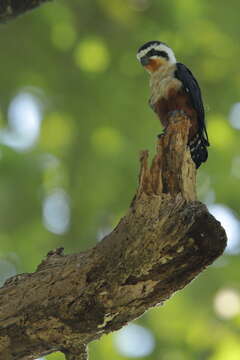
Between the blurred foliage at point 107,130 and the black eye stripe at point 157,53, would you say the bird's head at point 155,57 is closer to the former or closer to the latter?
the black eye stripe at point 157,53

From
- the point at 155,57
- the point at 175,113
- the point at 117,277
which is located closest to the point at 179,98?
the point at 175,113

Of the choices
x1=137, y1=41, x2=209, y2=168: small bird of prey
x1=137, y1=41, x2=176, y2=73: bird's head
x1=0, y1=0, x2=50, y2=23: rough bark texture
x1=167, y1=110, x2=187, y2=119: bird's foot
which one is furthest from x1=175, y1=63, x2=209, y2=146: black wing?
x1=0, y1=0, x2=50, y2=23: rough bark texture

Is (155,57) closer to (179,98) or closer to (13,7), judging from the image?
(179,98)

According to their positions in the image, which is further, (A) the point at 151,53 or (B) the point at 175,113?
(A) the point at 151,53

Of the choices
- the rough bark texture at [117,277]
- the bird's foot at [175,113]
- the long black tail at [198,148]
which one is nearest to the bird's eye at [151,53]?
the bird's foot at [175,113]

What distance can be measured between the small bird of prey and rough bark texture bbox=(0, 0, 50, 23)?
4.75ft

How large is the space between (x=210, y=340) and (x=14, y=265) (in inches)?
93.9

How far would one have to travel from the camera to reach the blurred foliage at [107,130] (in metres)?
10.4

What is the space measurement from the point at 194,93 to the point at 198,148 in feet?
2.05

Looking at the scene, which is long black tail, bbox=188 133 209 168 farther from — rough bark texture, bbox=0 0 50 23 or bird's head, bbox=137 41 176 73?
rough bark texture, bbox=0 0 50 23

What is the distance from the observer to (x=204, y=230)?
5.02 m

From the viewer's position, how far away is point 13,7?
21.7 feet

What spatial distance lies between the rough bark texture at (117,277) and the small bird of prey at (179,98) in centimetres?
192

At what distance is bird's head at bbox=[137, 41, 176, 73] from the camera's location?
27.7ft
